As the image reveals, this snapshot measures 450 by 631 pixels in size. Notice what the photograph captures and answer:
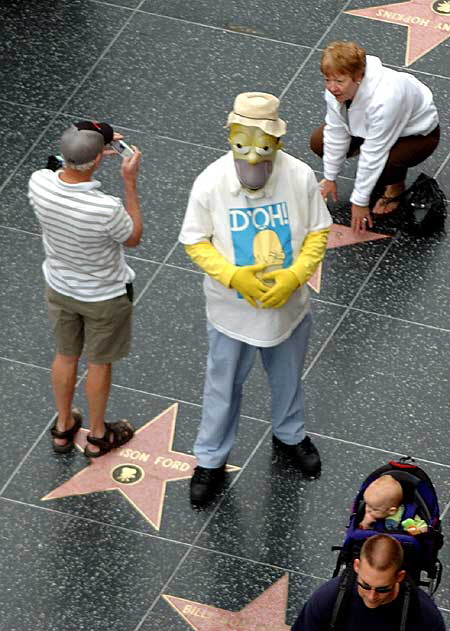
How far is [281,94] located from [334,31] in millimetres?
659

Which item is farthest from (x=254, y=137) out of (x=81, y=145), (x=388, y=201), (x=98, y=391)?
(x=388, y=201)

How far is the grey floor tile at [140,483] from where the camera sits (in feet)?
24.3

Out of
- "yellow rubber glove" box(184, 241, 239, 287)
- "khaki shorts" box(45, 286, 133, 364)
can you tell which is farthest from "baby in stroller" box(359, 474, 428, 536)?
"khaki shorts" box(45, 286, 133, 364)

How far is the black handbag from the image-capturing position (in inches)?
343

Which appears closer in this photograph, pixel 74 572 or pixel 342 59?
pixel 74 572

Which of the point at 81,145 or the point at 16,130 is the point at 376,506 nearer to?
the point at 81,145

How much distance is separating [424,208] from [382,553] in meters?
3.22

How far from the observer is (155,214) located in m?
8.88

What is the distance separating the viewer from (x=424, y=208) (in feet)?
28.6

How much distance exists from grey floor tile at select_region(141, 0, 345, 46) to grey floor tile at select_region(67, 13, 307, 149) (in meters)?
0.09

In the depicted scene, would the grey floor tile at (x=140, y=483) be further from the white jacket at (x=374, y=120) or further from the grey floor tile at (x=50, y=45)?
the grey floor tile at (x=50, y=45)

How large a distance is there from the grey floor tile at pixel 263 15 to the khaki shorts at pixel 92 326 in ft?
10.3

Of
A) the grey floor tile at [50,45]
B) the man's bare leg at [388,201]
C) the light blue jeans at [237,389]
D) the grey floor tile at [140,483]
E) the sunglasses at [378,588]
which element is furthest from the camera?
the grey floor tile at [50,45]

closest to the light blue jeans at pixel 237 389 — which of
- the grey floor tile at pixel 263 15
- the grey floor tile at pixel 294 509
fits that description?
the grey floor tile at pixel 294 509
